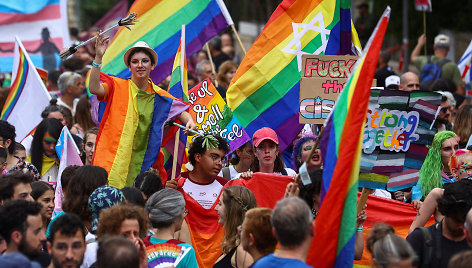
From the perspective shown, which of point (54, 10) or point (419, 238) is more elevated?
point (54, 10)

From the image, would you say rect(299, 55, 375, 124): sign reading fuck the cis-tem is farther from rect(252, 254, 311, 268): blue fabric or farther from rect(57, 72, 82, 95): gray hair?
rect(57, 72, 82, 95): gray hair

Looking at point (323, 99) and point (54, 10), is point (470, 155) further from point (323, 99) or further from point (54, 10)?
point (54, 10)

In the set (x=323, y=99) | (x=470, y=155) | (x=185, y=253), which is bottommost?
(x=185, y=253)

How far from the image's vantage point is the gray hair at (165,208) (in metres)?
5.99

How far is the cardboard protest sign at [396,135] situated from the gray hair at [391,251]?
1.22m

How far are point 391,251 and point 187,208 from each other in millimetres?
2780

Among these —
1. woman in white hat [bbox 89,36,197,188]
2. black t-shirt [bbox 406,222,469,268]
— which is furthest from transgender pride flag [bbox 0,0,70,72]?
black t-shirt [bbox 406,222,469,268]

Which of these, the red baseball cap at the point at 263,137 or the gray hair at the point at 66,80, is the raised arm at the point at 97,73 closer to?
the red baseball cap at the point at 263,137

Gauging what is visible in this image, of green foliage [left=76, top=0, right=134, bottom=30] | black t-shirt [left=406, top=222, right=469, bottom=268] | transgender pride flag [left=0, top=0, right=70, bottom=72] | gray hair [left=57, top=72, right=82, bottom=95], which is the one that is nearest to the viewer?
black t-shirt [left=406, top=222, right=469, bottom=268]

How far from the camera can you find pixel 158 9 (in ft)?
34.2

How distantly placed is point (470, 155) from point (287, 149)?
233 centimetres

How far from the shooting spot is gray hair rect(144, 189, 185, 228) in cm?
599

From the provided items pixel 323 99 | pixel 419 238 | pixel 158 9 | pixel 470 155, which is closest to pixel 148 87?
pixel 323 99

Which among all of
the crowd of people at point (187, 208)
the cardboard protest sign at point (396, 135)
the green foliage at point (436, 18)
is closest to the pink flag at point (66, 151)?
the crowd of people at point (187, 208)
